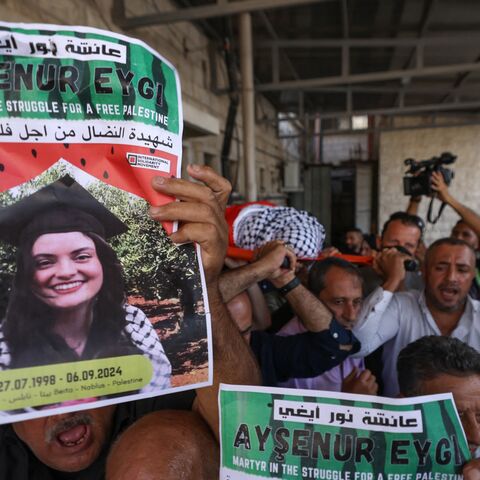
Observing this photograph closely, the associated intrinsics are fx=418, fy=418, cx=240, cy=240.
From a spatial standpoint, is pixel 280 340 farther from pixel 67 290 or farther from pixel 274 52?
pixel 274 52

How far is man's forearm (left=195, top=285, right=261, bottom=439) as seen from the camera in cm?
80

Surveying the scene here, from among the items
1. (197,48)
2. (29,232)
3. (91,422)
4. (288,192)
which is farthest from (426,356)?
(288,192)

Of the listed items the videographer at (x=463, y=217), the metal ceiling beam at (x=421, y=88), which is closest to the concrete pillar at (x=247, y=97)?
the videographer at (x=463, y=217)

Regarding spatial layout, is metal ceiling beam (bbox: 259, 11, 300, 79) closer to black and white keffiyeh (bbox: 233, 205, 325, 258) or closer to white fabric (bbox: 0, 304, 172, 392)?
black and white keffiyeh (bbox: 233, 205, 325, 258)

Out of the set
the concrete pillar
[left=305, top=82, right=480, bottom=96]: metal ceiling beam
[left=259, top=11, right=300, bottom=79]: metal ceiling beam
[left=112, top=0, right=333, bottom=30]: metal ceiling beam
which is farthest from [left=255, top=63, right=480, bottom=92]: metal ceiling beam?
[left=112, top=0, right=333, bottom=30]: metal ceiling beam

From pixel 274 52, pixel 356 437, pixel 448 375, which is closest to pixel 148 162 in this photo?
pixel 356 437

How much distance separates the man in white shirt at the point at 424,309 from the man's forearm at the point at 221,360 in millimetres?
844

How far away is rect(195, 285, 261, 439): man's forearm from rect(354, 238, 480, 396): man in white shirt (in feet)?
2.77

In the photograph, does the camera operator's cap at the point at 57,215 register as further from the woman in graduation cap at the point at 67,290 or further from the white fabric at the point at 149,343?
the white fabric at the point at 149,343

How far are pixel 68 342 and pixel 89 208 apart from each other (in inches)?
7.6

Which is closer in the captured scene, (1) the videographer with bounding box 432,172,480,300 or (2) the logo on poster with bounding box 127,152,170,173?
(2) the logo on poster with bounding box 127,152,170,173

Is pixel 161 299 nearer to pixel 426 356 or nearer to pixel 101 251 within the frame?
pixel 101 251

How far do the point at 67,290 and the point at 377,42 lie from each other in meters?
6.02

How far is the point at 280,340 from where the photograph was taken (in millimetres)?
1472
